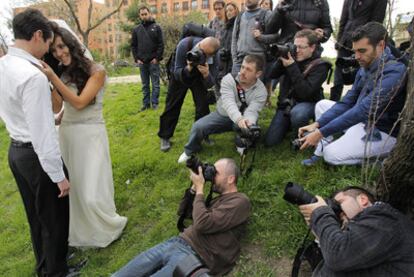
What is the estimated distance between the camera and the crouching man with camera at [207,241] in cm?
277

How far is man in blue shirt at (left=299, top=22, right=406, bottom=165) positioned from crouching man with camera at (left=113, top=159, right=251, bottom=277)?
2.99 feet

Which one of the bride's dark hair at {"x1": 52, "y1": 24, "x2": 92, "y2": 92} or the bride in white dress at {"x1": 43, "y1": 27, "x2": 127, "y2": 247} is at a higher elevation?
the bride's dark hair at {"x1": 52, "y1": 24, "x2": 92, "y2": 92}

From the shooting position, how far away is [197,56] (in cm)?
419

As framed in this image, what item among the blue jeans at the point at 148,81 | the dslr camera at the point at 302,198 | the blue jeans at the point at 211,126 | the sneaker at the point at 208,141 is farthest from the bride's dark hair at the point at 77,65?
the blue jeans at the point at 148,81

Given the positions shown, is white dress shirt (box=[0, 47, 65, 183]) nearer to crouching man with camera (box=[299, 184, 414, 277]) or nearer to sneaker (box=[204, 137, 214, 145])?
crouching man with camera (box=[299, 184, 414, 277])

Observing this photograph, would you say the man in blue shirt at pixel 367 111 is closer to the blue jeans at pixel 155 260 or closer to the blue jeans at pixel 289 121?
the blue jeans at pixel 289 121

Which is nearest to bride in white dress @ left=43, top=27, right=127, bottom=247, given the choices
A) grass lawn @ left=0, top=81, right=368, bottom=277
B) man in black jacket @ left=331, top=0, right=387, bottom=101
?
grass lawn @ left=0, top=81, right=368, bottom=277

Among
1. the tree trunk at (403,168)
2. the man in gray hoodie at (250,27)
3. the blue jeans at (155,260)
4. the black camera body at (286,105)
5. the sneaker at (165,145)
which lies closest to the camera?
the tree trunk at (403,168)

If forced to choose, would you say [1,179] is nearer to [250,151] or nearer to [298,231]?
[250,151]

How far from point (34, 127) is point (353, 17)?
4.01 metres

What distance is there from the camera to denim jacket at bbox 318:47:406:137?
9.55ft

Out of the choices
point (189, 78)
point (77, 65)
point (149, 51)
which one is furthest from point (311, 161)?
point (149, 51)

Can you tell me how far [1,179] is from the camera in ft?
20.9

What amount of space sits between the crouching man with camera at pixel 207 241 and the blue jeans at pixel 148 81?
470 cm
